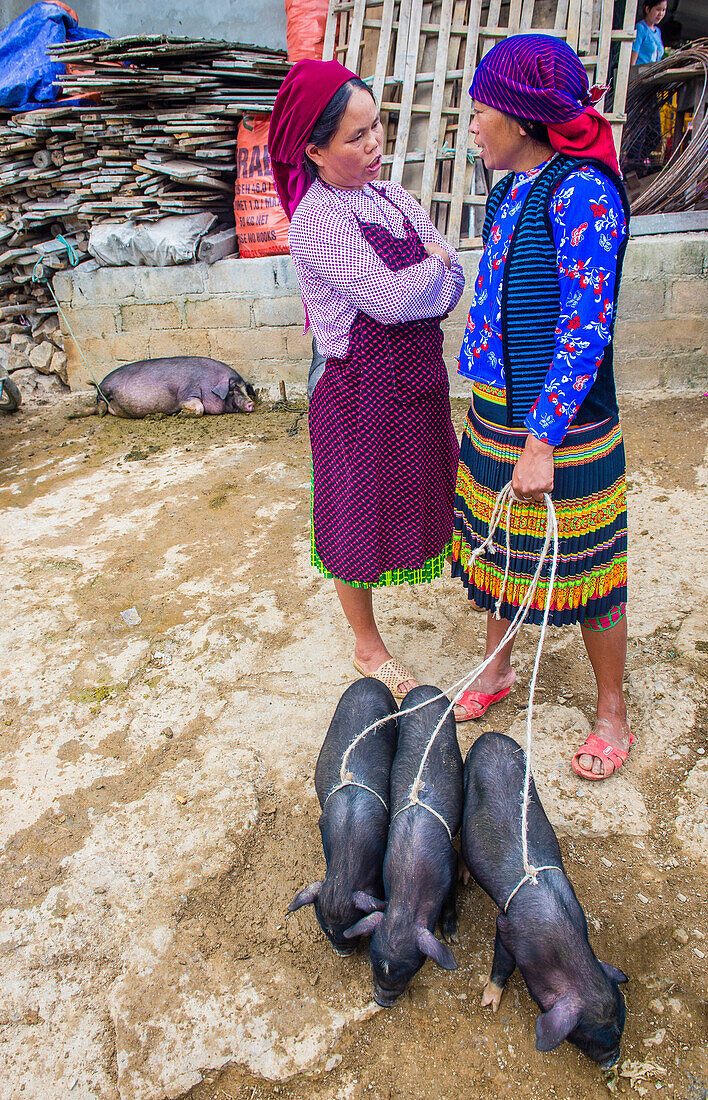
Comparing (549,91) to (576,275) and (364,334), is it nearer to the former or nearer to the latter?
(576,275)

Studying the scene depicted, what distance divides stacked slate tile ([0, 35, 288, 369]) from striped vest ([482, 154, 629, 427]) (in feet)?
15.9

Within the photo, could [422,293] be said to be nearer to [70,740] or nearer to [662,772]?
[662,772]

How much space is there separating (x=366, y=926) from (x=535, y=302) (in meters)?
1.69

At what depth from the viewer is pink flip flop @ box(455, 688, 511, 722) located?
8.79 ft

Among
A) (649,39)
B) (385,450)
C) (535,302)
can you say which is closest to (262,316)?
(385,450)

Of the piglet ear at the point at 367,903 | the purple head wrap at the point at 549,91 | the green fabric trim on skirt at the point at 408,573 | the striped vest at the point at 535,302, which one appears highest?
the purple head wrap at the point at 549,91

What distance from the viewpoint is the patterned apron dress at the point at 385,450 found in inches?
89.7

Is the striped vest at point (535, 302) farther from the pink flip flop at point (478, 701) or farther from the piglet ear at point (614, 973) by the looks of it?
the piglet ear at point (614, 973)

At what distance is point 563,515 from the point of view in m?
2.04

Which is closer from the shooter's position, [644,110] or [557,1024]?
[557,1024]

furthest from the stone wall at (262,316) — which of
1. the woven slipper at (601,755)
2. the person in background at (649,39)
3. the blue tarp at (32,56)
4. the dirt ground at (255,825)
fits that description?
the woven slipper at (601,755)

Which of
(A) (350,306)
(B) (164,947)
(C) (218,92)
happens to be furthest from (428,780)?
(C) (218,92)

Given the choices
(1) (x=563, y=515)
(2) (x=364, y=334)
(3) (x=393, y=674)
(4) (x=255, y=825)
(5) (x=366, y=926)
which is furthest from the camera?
(3) (x=393, y=674)

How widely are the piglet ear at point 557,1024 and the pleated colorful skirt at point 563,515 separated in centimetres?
102
